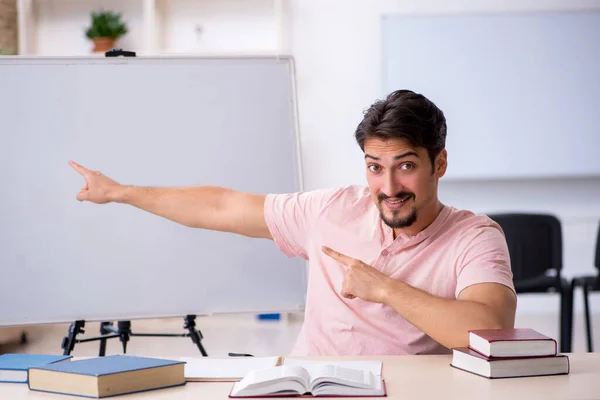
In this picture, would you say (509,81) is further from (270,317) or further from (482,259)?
(482,259)

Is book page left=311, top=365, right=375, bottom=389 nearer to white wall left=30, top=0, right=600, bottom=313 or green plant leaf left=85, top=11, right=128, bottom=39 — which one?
white wall left=30, top=0, right=600, bottom=313

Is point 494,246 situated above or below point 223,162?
below

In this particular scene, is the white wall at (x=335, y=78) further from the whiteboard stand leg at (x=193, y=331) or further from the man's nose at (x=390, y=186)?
the man's nose at (x=390, y=186)

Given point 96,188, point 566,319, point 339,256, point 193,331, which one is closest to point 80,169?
point 96,188

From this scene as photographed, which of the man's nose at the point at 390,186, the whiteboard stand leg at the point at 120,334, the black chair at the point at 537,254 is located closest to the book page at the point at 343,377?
the man's nose at the point at 390,186

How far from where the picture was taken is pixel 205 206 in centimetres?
228

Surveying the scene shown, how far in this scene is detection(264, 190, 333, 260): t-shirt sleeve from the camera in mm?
2176

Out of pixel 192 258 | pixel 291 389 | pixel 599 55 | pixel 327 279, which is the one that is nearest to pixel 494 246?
pixel 327 279

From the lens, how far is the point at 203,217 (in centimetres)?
227

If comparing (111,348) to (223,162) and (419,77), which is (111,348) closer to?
(223,162)

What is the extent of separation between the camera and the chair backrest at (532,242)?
13.2 ft

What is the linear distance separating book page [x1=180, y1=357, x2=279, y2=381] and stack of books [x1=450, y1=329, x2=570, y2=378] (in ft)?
1.36

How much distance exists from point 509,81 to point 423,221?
3738 mm

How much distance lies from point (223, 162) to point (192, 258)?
34cm
